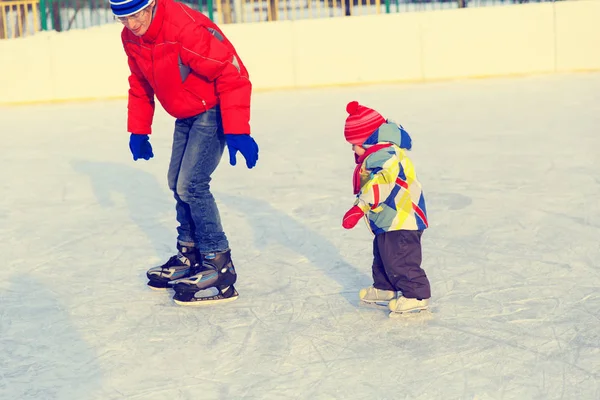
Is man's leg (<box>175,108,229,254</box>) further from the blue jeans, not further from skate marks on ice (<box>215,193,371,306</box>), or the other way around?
skate marks on ice (<box>215,193,371,306</box>)

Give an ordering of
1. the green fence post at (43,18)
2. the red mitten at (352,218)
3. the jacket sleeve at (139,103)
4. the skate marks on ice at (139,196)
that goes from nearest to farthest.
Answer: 1. the red mitten at (352,218)
2. the jacket sleeve at (139,103)
3. the skate marks on ice at (139,196)
4. the green fence post at (43,18)

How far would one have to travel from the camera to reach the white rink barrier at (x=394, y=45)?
1131cm

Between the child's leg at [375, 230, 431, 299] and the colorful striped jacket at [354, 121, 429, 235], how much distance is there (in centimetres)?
4

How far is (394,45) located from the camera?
1135 cm

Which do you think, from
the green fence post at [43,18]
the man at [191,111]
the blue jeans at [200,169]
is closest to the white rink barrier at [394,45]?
the green fence post at [43,18]

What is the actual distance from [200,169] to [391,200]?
2.64 feet

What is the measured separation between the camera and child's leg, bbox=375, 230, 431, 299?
3471 mm

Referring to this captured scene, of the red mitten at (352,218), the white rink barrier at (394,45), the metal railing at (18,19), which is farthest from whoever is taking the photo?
the metal railing at (18,19)

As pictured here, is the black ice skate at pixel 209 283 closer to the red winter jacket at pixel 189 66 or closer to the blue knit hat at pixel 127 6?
the red winter jacket at pixel 189 66

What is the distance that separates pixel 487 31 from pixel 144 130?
8.10 metres

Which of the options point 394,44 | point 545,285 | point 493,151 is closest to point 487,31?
point 394,44

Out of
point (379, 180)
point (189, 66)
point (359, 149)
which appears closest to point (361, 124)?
point (359, 149)

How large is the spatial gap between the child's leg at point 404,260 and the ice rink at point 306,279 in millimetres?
116

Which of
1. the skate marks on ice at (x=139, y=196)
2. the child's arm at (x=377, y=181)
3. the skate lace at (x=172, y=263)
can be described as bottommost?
the skate marks on ice at (x=139, y=196)
